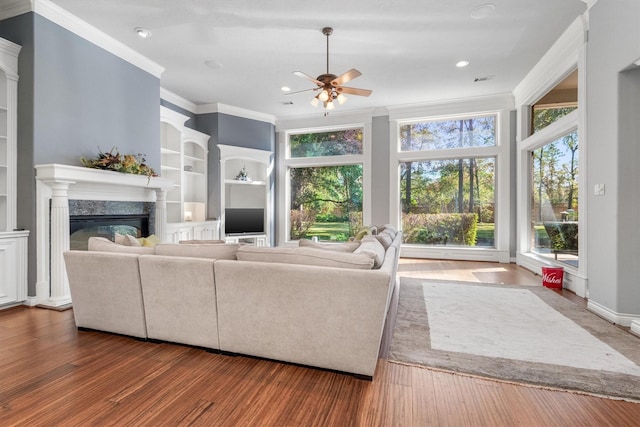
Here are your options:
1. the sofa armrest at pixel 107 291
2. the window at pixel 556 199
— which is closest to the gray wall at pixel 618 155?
the window at pixel 556 199

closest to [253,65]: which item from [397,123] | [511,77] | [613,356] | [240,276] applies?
[397,123]

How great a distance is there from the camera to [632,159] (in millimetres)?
2707

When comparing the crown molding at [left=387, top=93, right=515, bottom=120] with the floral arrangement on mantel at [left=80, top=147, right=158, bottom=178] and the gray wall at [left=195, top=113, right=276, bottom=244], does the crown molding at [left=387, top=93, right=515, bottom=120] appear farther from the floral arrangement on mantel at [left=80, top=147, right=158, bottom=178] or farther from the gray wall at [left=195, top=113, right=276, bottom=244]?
the floral arrangement on mantel at [left=80, top=147, right=158, bottom=178]

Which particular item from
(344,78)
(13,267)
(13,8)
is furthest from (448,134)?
(13,267)

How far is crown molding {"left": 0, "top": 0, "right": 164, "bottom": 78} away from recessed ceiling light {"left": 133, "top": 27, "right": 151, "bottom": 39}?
41 cm

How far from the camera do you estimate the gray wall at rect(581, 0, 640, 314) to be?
8.84 feet

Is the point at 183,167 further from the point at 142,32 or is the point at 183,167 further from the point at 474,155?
the point at 474,155

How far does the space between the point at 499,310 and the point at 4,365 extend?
159 inches

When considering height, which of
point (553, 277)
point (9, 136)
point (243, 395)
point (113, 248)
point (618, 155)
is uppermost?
point (9, 136)

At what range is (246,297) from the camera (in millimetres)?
2049

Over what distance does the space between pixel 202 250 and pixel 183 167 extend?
4.17m

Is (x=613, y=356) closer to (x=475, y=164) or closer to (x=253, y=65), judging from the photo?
(x=475, y=164)

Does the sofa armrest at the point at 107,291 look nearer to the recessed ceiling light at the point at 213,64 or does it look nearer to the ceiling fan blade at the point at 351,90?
the ceiling fan blade at the point at 351,90

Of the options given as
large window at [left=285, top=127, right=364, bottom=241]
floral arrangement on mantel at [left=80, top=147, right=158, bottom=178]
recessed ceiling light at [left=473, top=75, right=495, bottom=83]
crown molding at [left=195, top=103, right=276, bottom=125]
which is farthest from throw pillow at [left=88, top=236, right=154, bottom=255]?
recessed ceiling light at [left=473, top=75, right=495, bottom=83]
